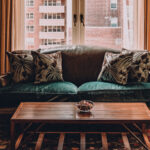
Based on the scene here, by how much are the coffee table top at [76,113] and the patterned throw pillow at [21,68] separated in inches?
31.2

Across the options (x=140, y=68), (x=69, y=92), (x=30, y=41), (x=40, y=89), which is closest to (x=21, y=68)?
(x=40, y=89)

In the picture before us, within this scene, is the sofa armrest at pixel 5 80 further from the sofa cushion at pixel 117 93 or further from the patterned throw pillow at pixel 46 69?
the sofa cushion at pixel 117 93

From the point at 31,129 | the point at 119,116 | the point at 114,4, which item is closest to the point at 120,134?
the point at 119,116

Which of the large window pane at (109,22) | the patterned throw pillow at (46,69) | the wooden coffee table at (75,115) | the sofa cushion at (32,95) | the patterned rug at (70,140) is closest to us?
the wooden coffee table at (75,115)

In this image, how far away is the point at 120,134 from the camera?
2.57 metres

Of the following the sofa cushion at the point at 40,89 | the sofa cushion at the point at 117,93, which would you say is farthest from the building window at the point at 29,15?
the sofa cushion at the point at 117,93

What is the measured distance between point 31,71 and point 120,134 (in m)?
1.34

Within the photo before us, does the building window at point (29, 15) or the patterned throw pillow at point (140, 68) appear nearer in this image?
the patterned throw pillow at point (140, 68)

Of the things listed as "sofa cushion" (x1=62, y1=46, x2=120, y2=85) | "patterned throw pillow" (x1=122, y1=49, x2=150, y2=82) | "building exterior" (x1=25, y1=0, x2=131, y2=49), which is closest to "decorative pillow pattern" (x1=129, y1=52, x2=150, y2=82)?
"patterned throw pillow" (x1=122, y1=49, x2=150, y2=82)

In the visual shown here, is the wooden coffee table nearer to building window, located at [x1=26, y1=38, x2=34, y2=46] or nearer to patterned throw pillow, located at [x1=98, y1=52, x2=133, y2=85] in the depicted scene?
patterned throw pillow, located at [x1=98, y1=52, x2=133, y2=85]

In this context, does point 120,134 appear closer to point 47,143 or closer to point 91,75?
point 47,143

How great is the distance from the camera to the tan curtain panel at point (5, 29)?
3.55 m

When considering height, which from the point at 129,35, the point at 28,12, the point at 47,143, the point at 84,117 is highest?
the point at 28,12

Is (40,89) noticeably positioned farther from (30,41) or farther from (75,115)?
(30,41)
